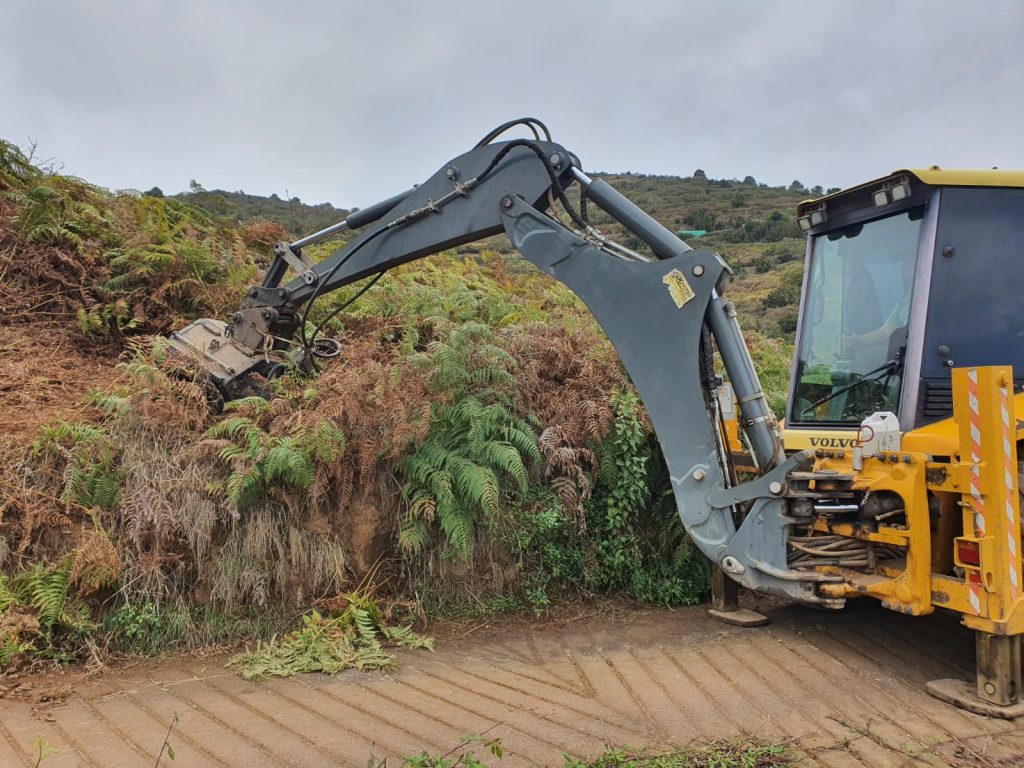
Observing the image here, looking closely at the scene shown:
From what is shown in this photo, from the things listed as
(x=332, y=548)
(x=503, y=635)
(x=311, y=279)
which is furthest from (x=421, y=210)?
(x=503, y=635)

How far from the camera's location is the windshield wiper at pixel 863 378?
174 inches

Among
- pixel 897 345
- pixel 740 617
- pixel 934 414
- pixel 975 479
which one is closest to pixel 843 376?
pixel 897 345

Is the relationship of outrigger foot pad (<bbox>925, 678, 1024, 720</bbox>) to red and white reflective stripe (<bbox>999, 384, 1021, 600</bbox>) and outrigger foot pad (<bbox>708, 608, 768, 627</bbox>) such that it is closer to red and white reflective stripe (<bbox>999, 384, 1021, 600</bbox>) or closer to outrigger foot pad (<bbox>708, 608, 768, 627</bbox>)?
red and white reflective stripe (<bbox>999, 384, 1021, 600</bbox>)

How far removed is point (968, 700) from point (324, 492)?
382 cm

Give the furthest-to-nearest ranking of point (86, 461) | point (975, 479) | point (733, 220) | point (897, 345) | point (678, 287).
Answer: point (733, 220) → point (86, 461) → point (897, 345) → point (678, 287) → point (975, 479)

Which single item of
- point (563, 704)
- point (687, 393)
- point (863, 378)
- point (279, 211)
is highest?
point (279, 211)

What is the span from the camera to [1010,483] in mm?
3619

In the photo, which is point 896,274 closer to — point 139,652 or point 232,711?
point 232,711

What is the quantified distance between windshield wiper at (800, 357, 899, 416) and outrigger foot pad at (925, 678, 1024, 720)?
1731 mm

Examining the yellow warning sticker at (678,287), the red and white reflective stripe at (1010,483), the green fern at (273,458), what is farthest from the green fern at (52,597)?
the red and white reflective stripe at (1010,483)

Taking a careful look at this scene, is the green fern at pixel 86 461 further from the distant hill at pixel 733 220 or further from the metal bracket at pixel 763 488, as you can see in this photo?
the distant hill at pixel 733 220

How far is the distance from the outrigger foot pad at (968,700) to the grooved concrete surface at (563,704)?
0.18ft

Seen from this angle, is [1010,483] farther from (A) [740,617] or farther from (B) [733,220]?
(B) [733,220]

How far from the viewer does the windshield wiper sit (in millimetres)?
4418
